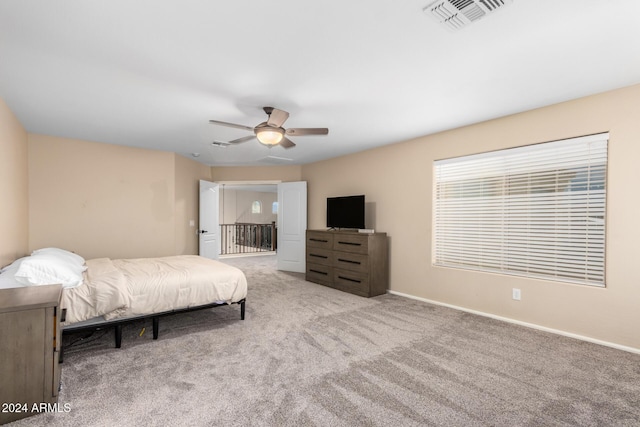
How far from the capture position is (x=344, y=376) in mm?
2320

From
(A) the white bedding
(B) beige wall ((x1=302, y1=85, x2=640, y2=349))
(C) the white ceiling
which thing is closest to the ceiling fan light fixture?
(C) the white ceiling

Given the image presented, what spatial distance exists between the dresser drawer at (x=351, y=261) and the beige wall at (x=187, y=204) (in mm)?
3028

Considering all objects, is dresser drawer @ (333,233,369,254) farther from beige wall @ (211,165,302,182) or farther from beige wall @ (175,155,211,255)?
beige wall @ (175,155,211,255)

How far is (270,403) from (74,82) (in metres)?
3.16

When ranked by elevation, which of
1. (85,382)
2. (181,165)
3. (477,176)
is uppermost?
(181,165)

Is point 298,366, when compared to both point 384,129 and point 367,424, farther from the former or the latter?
point 384,129

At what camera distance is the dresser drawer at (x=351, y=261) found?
4.70m

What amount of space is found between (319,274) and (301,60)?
13.3 feet

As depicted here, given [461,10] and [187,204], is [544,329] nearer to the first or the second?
[461,10]

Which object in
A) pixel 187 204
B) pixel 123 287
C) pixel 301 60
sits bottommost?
pixel 123 287

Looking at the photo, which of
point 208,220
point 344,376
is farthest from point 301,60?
point 208,220

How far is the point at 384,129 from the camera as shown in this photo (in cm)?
413

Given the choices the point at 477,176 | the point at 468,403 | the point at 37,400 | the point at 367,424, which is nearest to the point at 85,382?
the point at 37,400

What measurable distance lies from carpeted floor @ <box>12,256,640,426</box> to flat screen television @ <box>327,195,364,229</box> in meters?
1.96
